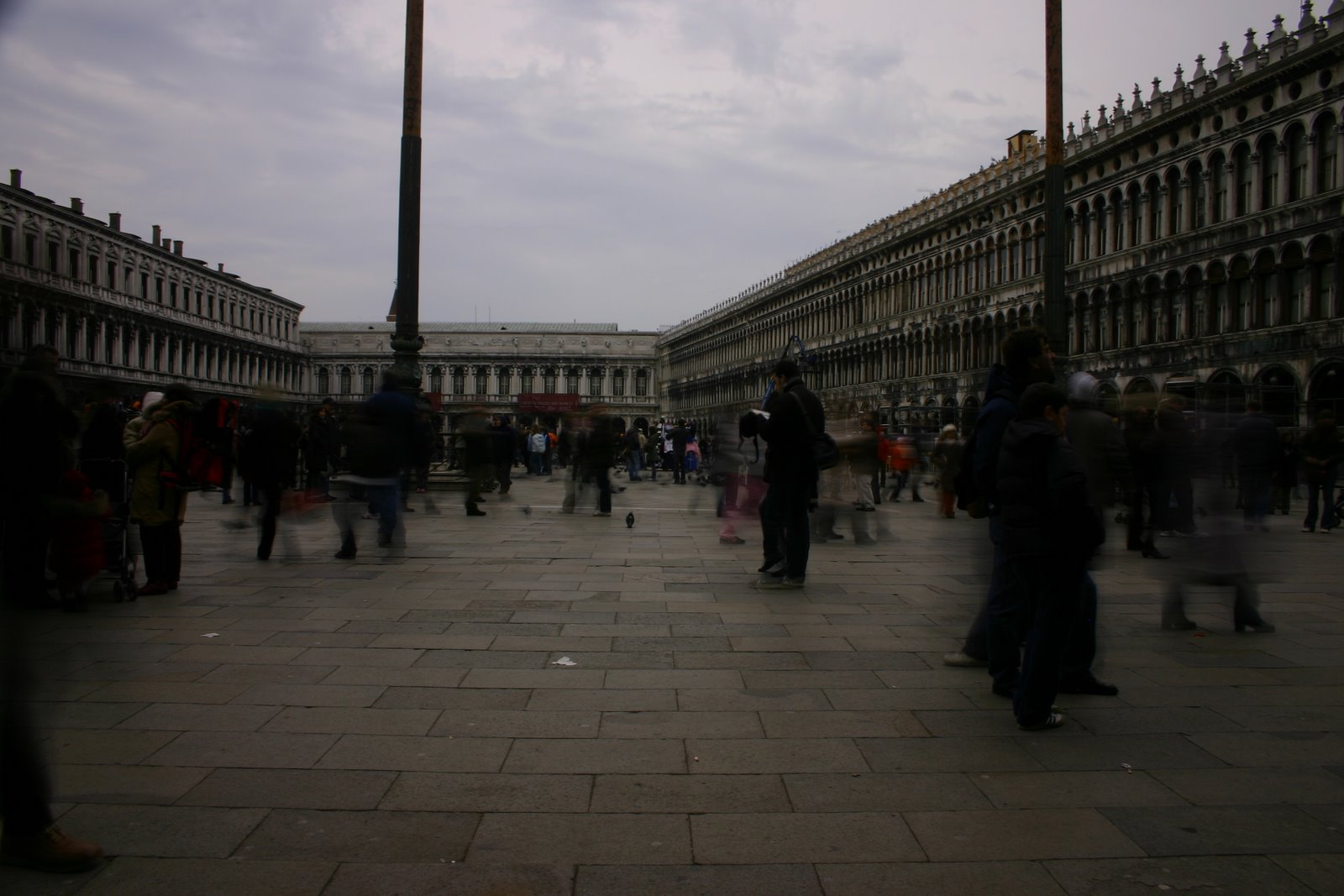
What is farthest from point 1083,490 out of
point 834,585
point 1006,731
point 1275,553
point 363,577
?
point 1275,553

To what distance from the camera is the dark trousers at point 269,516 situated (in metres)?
10.0

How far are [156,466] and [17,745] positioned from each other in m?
5.29

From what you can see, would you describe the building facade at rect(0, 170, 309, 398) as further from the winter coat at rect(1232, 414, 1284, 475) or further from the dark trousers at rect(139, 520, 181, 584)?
the winter coat at rect(1232, 414, 1284, 475)

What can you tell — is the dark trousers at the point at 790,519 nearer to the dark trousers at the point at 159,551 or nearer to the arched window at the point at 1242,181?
the dark trousers at the point at 159,551

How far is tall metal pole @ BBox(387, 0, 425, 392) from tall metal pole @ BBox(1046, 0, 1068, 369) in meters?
7.59

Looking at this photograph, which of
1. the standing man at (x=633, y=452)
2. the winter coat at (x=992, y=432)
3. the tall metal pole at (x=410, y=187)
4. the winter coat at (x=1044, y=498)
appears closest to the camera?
the winter coat at (x=1044, y=498)

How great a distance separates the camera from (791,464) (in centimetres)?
838

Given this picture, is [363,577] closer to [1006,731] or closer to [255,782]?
[255,782]

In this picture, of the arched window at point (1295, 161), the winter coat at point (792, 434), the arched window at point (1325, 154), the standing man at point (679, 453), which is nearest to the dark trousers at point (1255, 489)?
the winter coat at point (792, 434)

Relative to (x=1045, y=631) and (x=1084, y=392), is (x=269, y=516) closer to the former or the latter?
(x=1084, y=392)

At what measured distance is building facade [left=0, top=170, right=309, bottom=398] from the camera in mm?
2982

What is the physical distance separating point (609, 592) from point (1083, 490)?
14.7 feet

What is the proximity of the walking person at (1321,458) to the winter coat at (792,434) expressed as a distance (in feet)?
29.9

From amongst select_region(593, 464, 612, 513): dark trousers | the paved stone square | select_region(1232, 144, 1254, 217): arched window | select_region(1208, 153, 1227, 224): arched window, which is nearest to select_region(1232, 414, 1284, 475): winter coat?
the paved stone square
